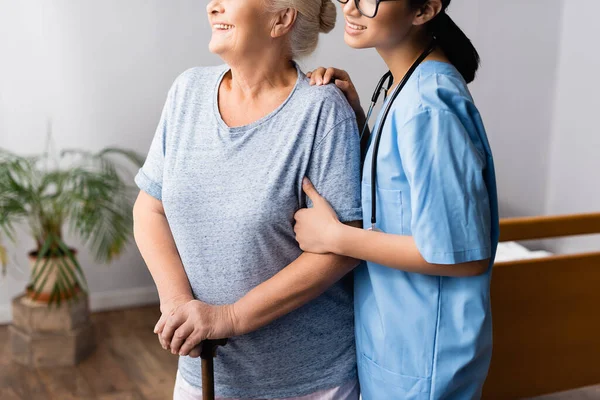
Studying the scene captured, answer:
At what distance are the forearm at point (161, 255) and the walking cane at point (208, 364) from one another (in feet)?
0.33

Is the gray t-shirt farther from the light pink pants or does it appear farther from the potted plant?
the potted plant

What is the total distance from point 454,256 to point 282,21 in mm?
483

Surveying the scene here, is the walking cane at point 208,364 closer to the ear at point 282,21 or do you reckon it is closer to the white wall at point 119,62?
Answer: the ear at point 282,21

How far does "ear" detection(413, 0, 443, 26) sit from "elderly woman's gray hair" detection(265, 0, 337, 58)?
196 mm

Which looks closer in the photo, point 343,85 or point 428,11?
point 428,11

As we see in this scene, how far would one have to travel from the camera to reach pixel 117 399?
2533mm

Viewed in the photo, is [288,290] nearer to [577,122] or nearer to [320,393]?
[320,393]

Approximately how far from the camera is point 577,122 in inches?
137

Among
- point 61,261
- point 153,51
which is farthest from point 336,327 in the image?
point 153,51

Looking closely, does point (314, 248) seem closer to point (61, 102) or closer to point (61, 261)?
point (61, 261)

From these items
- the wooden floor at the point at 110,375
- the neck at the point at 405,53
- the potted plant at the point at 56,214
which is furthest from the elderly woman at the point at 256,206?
the potted plant at the point at 56,214

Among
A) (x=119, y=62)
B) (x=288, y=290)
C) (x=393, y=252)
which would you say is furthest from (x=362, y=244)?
(x=119, y=62)

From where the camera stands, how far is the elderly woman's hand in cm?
110

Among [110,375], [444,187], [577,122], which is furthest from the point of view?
[577,122]
